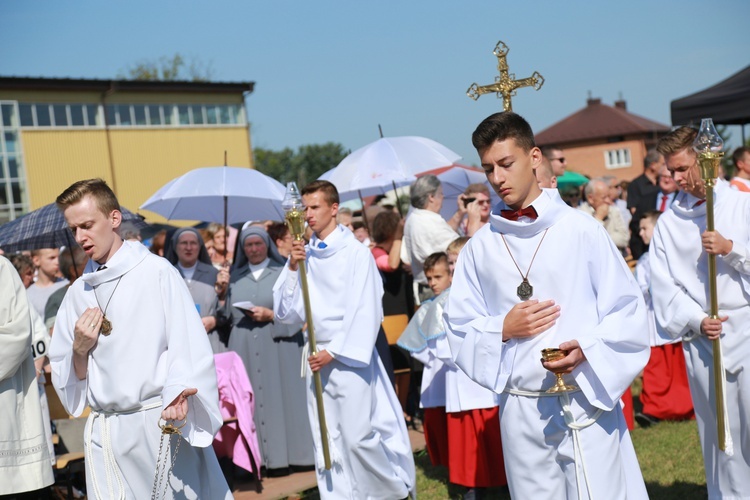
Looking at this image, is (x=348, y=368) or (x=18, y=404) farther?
(x=348, y=368)

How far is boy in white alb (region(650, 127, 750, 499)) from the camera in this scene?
5.69 meters

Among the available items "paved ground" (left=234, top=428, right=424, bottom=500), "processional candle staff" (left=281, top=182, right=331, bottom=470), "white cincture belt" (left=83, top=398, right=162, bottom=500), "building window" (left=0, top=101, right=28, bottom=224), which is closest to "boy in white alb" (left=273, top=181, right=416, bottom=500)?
"processional candle staff" (left=281, top=182, right=331, bottom=470)

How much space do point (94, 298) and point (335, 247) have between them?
7.75 feet

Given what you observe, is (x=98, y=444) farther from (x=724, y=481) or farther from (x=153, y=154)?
(x=153, y=154)

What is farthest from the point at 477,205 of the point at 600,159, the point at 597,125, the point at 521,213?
the point at 597,125

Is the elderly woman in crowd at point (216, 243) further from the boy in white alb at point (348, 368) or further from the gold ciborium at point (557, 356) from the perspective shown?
the gold ciborium at point (557, 356)

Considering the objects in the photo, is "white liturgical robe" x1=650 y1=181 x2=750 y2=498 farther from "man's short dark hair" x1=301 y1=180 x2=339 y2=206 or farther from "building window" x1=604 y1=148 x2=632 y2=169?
"building window" x1=604 y1=148 x2=632 y2=169

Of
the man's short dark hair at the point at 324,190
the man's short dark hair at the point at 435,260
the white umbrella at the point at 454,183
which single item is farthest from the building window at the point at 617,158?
the man's short dark hair at the point at 324,190

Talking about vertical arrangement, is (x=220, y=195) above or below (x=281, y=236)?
above

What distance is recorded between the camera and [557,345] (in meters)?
4.25

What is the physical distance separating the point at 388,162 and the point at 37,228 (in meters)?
3.72

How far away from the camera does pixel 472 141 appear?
448cm

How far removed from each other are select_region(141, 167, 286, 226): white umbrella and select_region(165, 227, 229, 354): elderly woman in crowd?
1.52ft

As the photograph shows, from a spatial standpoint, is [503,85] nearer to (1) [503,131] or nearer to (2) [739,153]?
(1) [503,131]
